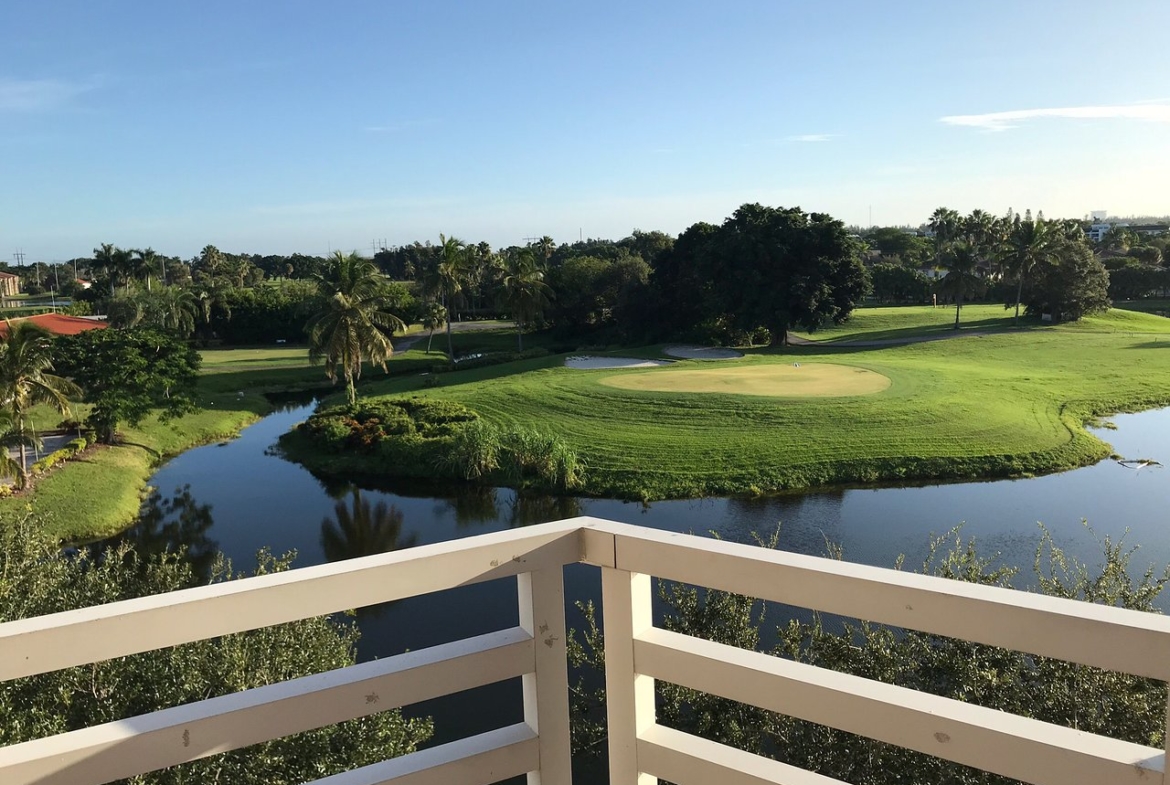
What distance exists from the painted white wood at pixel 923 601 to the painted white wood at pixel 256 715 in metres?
0.40

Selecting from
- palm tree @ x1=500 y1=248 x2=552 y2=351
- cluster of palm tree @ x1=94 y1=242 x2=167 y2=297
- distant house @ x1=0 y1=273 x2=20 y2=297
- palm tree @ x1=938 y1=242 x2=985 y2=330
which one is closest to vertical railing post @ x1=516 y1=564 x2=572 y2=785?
palm tree @ x1=500 y1=248 x2=552 y2=351

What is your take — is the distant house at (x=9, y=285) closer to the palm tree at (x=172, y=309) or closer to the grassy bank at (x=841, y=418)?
the palm tree at (x=172, y=309)

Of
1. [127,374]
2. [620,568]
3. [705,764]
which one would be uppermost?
[620,568]

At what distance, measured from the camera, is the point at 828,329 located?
1802 inches

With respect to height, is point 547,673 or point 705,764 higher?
point 547,673

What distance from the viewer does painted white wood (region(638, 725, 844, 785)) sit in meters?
1.90

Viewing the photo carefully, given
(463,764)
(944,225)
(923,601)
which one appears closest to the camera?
(923,601)

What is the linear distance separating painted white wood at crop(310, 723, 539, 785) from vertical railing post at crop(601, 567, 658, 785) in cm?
21

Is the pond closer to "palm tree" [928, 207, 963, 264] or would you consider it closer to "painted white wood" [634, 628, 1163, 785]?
"painted white wood" [634, 628, 1163, 785]

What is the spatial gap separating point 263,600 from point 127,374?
26985mm

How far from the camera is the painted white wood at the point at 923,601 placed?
4.82 ft

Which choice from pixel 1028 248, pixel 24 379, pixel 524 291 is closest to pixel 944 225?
pixel 1028 248

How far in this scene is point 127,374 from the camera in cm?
2538

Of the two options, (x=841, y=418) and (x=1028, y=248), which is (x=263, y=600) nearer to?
(x=841, y=418)
